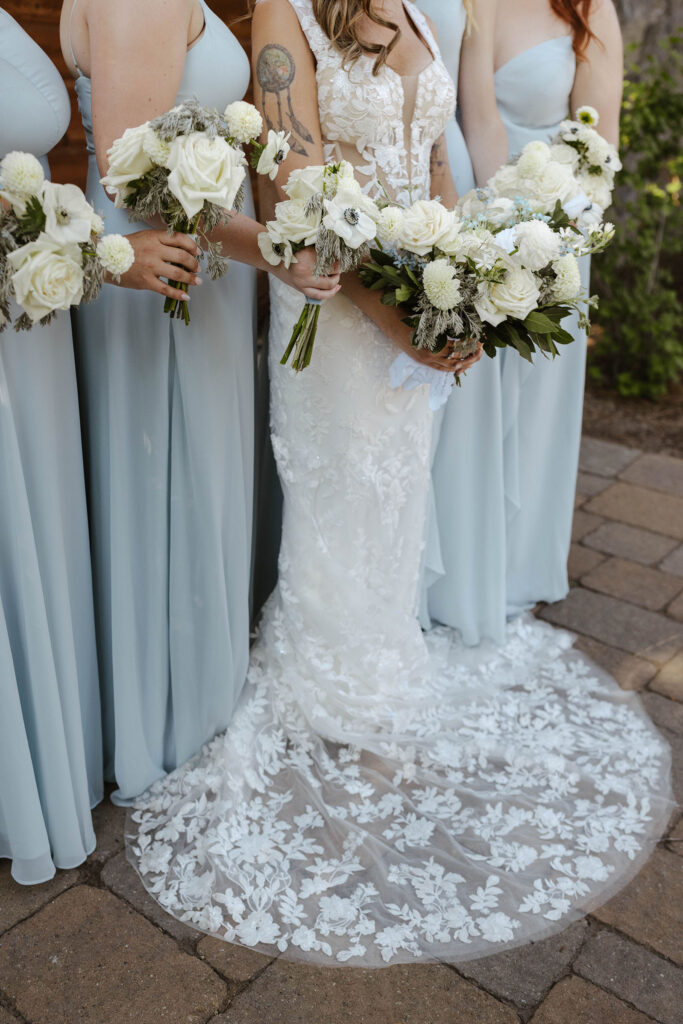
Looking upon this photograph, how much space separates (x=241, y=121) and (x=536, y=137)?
1670mm

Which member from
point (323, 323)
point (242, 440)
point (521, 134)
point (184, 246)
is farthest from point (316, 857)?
point (521, 134)

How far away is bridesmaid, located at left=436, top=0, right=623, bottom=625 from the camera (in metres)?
3.13

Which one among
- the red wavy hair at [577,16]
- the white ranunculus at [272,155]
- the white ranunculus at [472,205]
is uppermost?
the red wavy hair at [577,16]

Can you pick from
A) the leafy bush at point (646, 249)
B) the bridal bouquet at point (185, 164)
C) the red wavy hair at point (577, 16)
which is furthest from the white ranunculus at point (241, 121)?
the leafy bush at point (646, 249)

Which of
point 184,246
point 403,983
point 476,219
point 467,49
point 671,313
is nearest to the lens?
point 184,246

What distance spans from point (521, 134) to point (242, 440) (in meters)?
1.53

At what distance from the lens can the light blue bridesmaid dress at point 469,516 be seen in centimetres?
335

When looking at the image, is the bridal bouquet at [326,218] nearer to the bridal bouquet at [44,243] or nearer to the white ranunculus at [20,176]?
the bridal bouquet at [44,243]

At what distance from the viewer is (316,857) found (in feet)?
8.52

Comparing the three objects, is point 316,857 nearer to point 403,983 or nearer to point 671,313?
point 403,983

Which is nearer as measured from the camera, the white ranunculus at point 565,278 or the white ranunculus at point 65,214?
the white ranunculus at point 65,214

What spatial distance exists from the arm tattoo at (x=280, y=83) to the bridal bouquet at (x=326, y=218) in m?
0.30

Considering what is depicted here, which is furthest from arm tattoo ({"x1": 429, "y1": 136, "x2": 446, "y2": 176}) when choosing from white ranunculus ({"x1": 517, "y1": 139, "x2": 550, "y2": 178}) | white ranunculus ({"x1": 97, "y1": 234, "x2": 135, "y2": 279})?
white ranunculus ({"x1": 97, "y1": 234, "x2": 135, "y2": 279})

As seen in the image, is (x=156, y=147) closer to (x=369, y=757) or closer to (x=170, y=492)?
(x=170, y=492)
